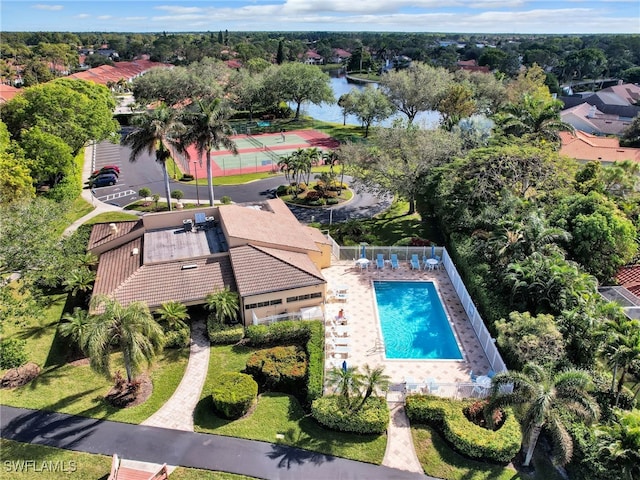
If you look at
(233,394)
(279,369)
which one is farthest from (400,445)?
(233,394)

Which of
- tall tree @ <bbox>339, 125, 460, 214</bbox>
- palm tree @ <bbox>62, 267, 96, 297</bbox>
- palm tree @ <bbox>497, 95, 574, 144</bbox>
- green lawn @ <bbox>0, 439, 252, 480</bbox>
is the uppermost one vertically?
palm tree @ <bbox>497, 95, 574, 144</bbox>

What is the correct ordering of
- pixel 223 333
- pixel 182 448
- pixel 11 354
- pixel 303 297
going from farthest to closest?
pixel 303 297 < pixel 223 333 < pixel 11 354 < pixel 182 448

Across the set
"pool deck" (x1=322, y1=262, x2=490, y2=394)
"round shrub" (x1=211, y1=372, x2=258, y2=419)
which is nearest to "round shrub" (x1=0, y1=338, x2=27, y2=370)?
"round shrub" (x1=211, y1=372, x2=258, y2=419)

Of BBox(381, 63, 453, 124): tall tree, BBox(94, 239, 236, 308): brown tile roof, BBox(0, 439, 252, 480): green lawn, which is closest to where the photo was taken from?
BBox(0, 439, 252, 480): green lawn

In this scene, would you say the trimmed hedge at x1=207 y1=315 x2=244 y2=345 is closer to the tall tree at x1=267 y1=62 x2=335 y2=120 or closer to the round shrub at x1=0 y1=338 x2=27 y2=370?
the round shrub at x1=0 y1=338 x2=27 y2=370

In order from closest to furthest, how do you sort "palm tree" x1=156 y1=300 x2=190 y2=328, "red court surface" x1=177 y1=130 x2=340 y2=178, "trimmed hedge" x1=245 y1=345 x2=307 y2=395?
"trimmed hedge" x1=245 y1=345 x2=307 y2=395 → "palm tree" x1=156 y1=300 x2=190 y2=328 → "red court surface" x1=177 y1=130 x2=340 y2=178

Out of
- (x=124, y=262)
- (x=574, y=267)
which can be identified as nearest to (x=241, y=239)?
(x=124, y=262)

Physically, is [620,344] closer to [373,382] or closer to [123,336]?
[373,382]

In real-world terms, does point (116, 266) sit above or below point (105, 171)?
Result: above

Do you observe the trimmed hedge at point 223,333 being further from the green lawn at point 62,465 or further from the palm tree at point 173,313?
the green lawn at point 62,465
